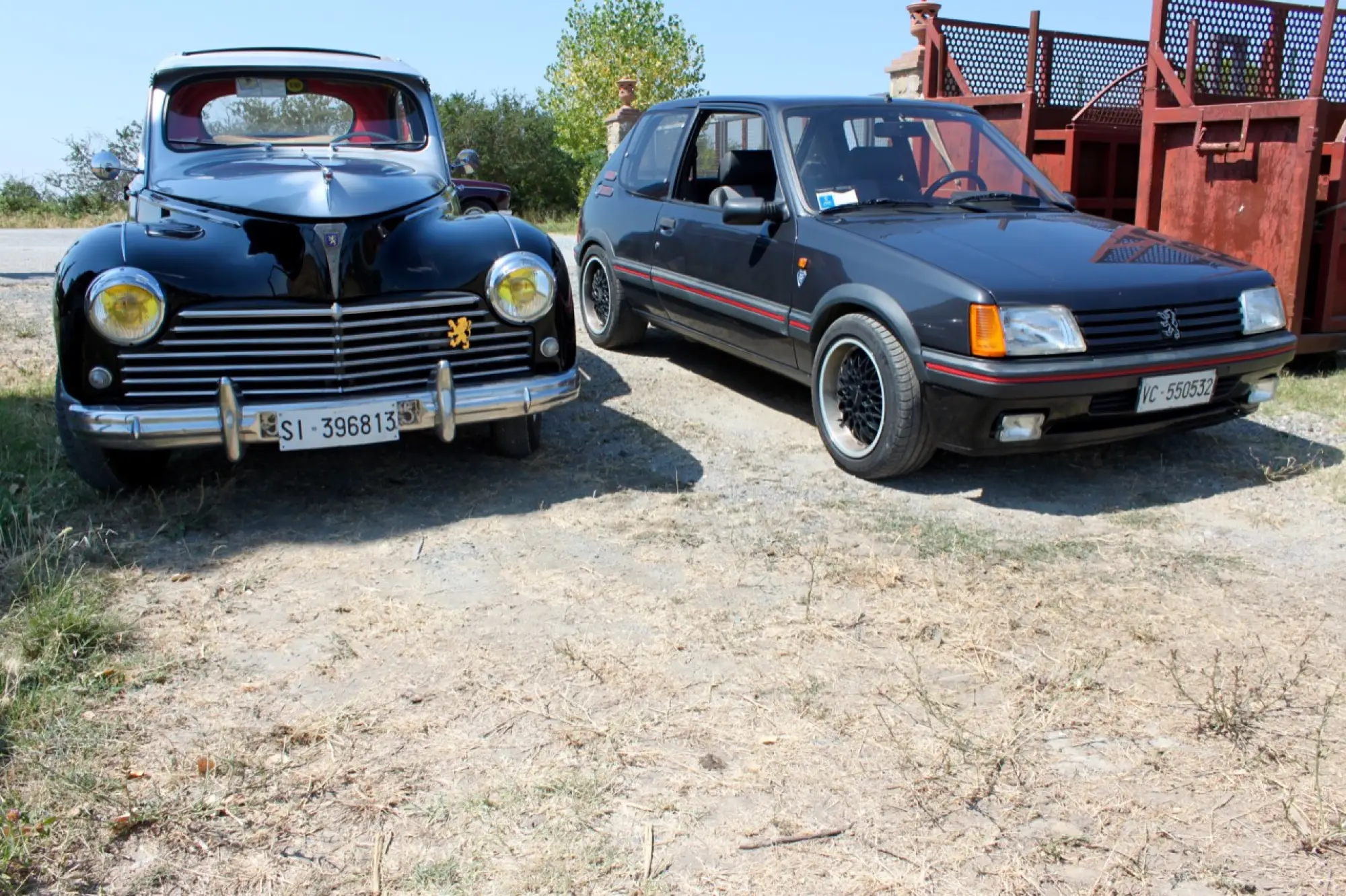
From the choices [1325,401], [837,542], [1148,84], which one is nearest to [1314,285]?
[1325,401]

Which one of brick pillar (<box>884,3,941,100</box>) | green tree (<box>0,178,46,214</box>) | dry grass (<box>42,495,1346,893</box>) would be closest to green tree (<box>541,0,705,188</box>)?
green tree (<box>0,178,46,214</box>)

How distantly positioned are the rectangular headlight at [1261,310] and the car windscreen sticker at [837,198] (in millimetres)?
1787

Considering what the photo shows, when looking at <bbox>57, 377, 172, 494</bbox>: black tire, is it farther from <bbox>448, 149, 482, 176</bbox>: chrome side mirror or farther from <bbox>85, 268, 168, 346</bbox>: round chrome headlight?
<bbox>448, 149, 482, 176</bbox>: chrome side mirror

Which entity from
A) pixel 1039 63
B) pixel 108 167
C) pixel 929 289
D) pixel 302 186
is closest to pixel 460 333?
pixel 302 186

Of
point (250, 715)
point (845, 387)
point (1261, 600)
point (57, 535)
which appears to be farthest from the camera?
point (845, 387)

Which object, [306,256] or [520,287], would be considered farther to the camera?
[520,287]

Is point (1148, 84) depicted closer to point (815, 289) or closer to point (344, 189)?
point (815, 289)

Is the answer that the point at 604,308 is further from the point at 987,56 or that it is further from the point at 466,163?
the point at 987,56

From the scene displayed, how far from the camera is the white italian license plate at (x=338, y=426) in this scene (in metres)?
4.04

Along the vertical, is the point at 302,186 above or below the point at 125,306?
above

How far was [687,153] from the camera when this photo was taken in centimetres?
644

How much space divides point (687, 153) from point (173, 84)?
2.75 m

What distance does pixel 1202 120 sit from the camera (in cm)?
690

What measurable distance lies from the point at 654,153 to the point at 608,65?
32.5 meters
